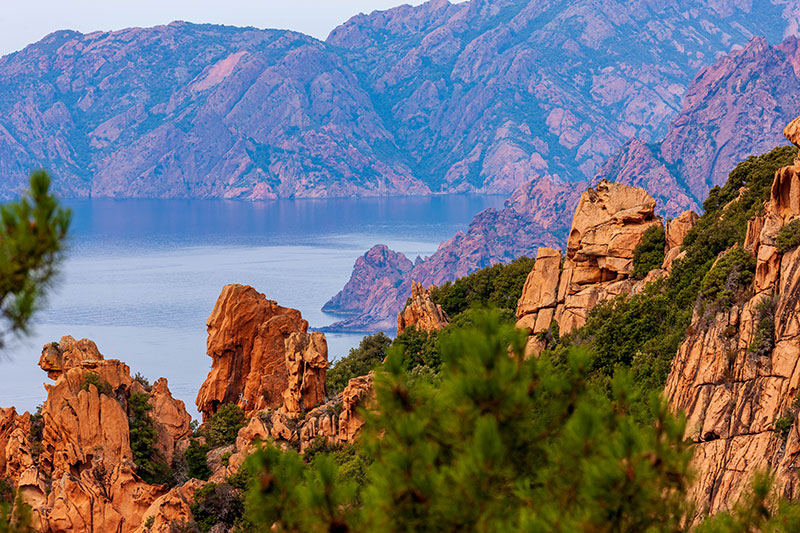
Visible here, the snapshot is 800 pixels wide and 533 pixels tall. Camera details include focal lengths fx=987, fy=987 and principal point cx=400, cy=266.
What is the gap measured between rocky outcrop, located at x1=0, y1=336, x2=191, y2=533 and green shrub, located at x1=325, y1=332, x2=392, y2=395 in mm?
8497

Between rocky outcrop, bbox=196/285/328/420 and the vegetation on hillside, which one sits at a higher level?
the vegetation on hillside

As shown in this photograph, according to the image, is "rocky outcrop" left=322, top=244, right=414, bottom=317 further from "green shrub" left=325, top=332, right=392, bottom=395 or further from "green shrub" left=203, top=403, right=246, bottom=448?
"green shrub" left=203, top=403, right=246, bottom=448

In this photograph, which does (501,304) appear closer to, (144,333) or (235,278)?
(144,333)

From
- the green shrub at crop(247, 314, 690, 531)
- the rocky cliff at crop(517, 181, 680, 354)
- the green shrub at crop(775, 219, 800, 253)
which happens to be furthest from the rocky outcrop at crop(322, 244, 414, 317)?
the green shrub at crop(247, 314, 690, 531)

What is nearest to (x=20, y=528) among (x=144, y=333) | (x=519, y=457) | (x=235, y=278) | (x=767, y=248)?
(x=519, y=457)

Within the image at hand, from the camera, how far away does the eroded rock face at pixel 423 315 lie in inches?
1801

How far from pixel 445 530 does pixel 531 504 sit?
97 cm

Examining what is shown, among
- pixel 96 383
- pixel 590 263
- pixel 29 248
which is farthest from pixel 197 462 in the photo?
pixel 29 248

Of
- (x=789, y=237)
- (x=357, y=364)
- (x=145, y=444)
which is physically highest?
(x=789, y=237)

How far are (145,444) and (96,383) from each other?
2.79 metres

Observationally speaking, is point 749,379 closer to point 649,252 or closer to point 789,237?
point 789,237

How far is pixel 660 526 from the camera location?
10469mm

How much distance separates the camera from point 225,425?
3825 cm

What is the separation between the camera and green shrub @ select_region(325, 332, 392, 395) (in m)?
44.3
